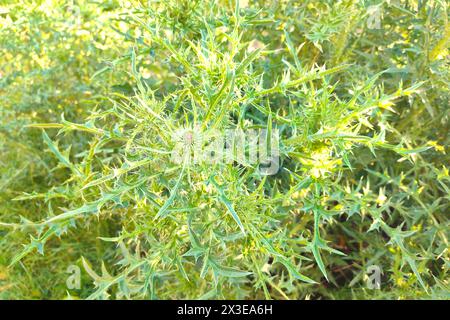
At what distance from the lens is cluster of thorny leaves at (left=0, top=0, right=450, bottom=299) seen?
1.11 m

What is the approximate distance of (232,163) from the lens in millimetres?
1089

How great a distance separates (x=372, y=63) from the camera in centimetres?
159

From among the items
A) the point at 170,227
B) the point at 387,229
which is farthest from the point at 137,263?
the point at 387,229

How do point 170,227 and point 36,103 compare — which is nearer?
point 170,227

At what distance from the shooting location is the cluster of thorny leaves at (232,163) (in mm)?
1106

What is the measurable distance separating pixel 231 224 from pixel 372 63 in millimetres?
728

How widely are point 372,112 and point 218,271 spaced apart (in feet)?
1.71

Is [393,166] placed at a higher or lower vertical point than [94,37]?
lower

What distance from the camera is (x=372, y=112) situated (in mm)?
1274
